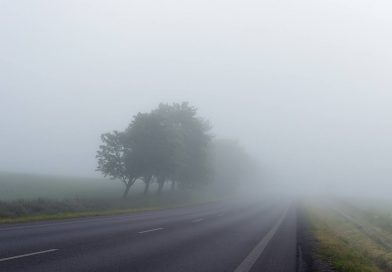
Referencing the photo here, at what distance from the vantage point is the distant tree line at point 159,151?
5184 centimetres

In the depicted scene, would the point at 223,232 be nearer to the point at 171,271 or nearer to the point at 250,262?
the point at 250,262

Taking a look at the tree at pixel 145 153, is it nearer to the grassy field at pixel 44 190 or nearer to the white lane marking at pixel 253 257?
the grassy field at pixel 44 190

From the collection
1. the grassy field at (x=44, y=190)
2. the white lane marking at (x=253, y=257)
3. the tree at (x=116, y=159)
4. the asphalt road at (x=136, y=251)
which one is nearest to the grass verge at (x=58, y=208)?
the tree at (x=116, y=159)

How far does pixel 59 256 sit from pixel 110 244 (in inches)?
140

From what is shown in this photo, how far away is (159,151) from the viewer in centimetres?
5553

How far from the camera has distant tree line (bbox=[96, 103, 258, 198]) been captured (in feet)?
170

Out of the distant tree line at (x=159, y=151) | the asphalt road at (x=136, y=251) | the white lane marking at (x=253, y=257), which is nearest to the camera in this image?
the asphalt road at (x=136, y=251)

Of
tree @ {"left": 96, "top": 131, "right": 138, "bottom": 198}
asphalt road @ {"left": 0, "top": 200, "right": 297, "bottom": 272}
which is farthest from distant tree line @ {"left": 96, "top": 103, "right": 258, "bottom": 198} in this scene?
asphalt road @ {"left": 0, "top": 200, "right": 297, "bottom": 272}

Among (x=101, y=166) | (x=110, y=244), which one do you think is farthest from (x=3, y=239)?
(x=101, y=166)

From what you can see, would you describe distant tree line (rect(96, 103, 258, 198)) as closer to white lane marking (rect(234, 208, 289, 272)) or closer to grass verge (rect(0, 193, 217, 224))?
grass verge (rect(0, 193, 217, 224))

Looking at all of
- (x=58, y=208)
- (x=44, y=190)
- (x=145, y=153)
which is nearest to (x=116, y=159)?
(x=145, y=153)

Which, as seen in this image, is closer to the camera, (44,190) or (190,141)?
(44,190)

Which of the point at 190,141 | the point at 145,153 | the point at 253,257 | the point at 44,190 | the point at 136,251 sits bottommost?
the point at 253,257

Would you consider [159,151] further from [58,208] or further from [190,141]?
[58,208]
